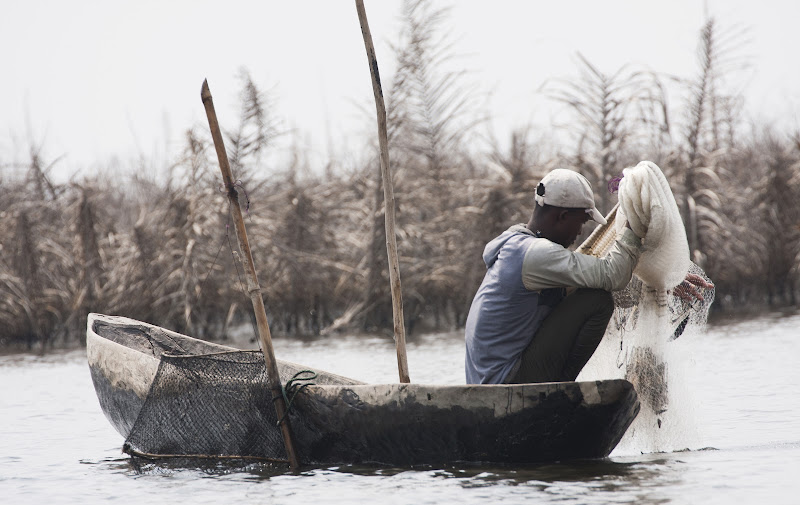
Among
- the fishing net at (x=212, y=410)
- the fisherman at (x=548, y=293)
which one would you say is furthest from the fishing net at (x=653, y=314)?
the fishing net at (x=212, y=410)

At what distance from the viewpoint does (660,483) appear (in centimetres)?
476

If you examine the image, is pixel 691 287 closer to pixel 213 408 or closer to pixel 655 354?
pixel 655 354

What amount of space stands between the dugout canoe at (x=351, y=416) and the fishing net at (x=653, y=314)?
1.22ft

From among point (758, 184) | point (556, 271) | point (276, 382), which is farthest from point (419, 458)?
point (758, 184)

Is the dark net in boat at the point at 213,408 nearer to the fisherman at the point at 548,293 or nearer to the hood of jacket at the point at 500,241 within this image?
the fisherman at the point at 548,293

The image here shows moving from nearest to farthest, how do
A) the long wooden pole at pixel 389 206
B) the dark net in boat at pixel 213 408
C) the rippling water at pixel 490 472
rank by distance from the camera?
the rippling water at pixel 490 472 → the dark net in boat at pixel 213 408 → the long wooden pole at pixel 389 206

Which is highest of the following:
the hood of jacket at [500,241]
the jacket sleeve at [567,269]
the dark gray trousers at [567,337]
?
the hood of jacket at [500,241]

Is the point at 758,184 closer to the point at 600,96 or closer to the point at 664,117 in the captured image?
the point at 664,117

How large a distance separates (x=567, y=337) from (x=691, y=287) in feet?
2.83

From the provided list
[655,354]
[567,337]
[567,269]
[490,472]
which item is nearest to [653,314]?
[655,354]

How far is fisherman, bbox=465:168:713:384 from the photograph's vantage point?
5.02 m

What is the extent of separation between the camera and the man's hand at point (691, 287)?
549 cm

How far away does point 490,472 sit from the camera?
5098mm

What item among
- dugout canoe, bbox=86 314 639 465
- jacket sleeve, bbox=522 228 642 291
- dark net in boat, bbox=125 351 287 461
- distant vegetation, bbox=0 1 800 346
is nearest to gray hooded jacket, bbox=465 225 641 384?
jacket sleeve, bbox=522 228 642 291
